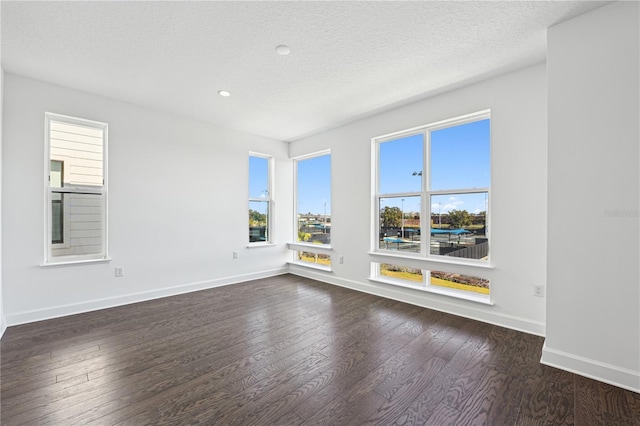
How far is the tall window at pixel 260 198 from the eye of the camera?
5.13 meters

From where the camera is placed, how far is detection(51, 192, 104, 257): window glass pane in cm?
330

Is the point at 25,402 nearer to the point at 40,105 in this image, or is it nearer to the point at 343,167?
the point at 40,105

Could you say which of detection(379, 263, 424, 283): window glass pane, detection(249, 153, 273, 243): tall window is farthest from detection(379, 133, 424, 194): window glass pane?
detection(249, 153, 273, 243): tall window

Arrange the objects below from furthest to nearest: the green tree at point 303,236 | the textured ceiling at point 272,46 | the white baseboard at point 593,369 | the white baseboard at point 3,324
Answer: the green tree at point 303,236 < the white baseboard at point 3,324 < the textured ceiling at point 272,46 < the white baseboard at point 593,369

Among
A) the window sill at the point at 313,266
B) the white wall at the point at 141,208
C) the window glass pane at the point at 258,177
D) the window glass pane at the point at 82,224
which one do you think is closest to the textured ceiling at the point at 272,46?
the white wall at the point at 141,208

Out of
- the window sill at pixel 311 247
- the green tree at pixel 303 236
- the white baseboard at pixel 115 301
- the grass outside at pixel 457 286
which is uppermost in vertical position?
the green tree at pixel 303 236

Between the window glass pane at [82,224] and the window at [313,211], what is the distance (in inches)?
122

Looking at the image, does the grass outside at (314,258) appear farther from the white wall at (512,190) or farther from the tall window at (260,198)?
the white wall at (512,190)

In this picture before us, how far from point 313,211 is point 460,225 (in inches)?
108

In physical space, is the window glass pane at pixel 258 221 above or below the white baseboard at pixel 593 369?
above

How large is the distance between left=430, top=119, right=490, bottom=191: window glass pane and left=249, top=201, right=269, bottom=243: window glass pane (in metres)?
3.14

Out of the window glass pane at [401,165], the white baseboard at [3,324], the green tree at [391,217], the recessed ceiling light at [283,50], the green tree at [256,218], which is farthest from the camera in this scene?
the green tree at [256,218]

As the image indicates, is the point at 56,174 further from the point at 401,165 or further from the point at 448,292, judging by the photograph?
the point at 448,292

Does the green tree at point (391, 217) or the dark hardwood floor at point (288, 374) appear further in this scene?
the green tree at point (391, 217)
